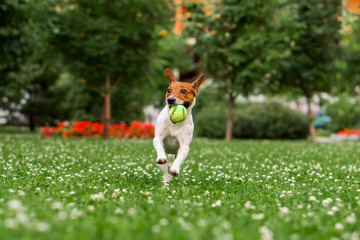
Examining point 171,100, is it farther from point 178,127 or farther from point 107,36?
point 107,36

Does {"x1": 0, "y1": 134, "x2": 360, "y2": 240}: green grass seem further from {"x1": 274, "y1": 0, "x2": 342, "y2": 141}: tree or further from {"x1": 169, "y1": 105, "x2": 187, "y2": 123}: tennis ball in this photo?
{"x1": 274, "y1": 0, "x2": 342, "y2": 141}: tree

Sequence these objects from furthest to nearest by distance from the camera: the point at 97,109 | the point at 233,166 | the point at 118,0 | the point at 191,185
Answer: the point at 97,109
the point at 118,0
the point at 233,166
the point at 191,185

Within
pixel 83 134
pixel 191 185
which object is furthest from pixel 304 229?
pixel 83 134

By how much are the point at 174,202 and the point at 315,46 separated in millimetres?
19969

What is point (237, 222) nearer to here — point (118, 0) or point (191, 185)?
point (191, 185)

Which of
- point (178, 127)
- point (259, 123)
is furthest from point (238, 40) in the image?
point (178, 127)

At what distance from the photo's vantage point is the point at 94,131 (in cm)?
2109

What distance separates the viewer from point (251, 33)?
18266 millimetres

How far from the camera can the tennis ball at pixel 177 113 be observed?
5824mm

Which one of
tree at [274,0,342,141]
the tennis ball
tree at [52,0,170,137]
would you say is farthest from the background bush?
the tennis ball

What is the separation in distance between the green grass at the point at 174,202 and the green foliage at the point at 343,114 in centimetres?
2420

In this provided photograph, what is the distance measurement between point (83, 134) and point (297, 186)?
54.8 ft

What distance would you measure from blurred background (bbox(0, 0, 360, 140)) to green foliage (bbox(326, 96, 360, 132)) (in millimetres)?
5741

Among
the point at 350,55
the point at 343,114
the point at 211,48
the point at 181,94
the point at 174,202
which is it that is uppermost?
the point at 350,55
